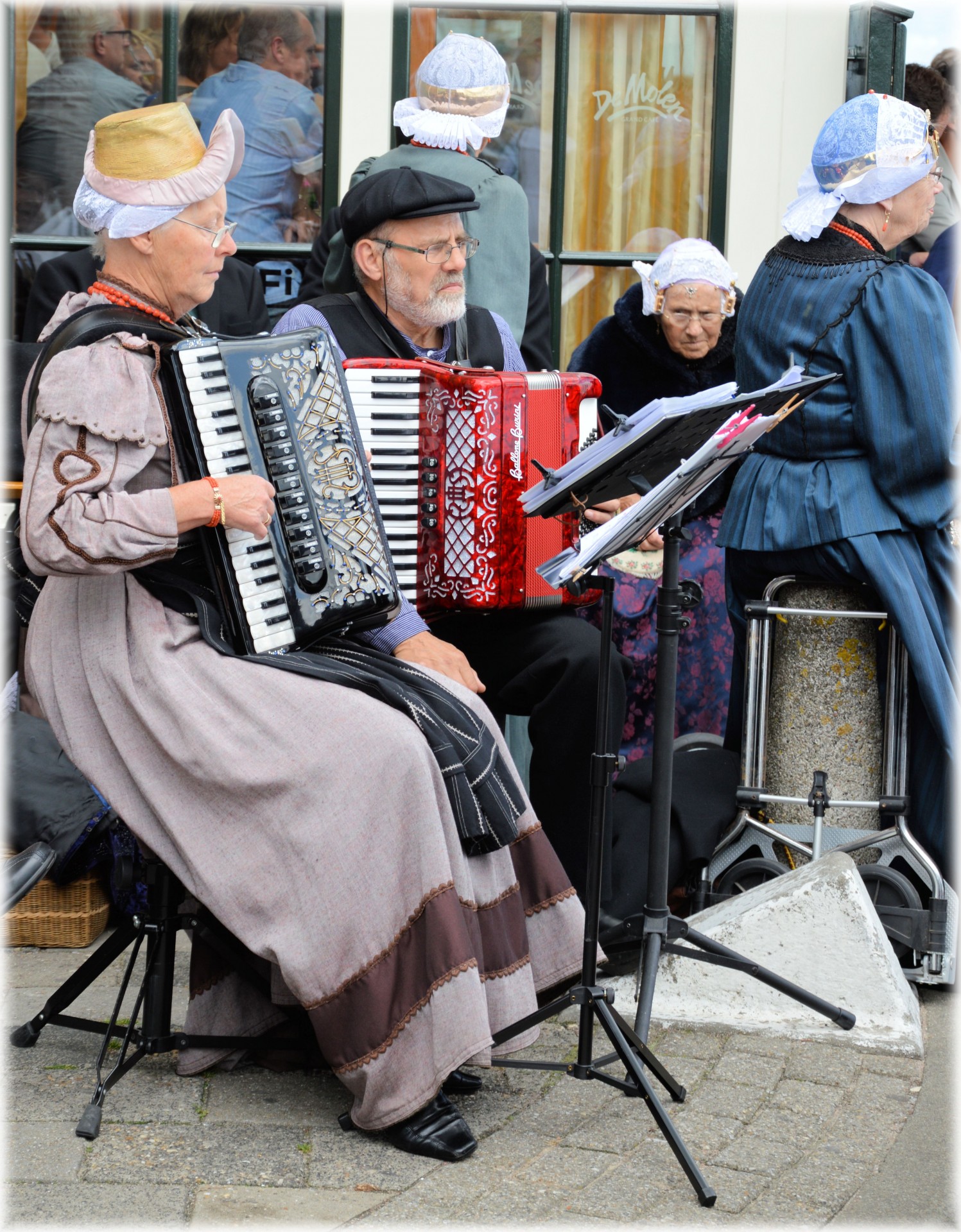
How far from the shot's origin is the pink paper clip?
2486 mm

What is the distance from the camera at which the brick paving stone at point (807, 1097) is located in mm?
2900

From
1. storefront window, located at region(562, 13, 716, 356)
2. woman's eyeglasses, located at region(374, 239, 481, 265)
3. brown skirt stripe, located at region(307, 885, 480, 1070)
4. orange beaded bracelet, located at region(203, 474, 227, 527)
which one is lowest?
brown skirt stripe, located at region(307, 885, 480, 1070)

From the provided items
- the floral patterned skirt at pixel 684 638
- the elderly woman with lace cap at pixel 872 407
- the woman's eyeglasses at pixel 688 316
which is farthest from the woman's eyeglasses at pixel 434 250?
the woman's eyeglasses at pixel 688 316

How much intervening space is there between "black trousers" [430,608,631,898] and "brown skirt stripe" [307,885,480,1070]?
0.94 meters

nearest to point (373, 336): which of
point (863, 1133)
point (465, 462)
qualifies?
point (465, 462)

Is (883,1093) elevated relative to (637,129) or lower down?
lower down

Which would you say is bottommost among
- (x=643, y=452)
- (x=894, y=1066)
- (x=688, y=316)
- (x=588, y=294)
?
(x=894, y=1066)

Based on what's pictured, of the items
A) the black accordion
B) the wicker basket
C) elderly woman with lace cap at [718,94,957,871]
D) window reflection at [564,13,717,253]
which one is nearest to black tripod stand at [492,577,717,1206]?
the black accordion

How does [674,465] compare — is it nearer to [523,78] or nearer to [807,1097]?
[807,1097]

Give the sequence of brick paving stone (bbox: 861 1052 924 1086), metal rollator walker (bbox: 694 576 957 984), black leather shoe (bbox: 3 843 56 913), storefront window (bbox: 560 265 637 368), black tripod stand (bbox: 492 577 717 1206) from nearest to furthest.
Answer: black leather shoe (bbox: 3 843 56 913) < black tripod stand (bbox: 492 577 717 1206) < brick paving stone (bbox: 861 1052 924 1086) < metal rollator walker (bbox: 694 576 957 984) < storefront window (bbox: 560 265 637 368)

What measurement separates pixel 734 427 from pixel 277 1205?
1450 mm

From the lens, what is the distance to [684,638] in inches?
185

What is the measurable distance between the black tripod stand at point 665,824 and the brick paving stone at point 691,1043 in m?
0.20

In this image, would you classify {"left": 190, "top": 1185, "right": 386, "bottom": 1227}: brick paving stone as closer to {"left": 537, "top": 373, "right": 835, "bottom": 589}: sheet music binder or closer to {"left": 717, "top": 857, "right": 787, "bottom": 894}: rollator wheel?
{"left": 537, "top": 373, "right": 835, "bottom": 589}: sheet music binder
